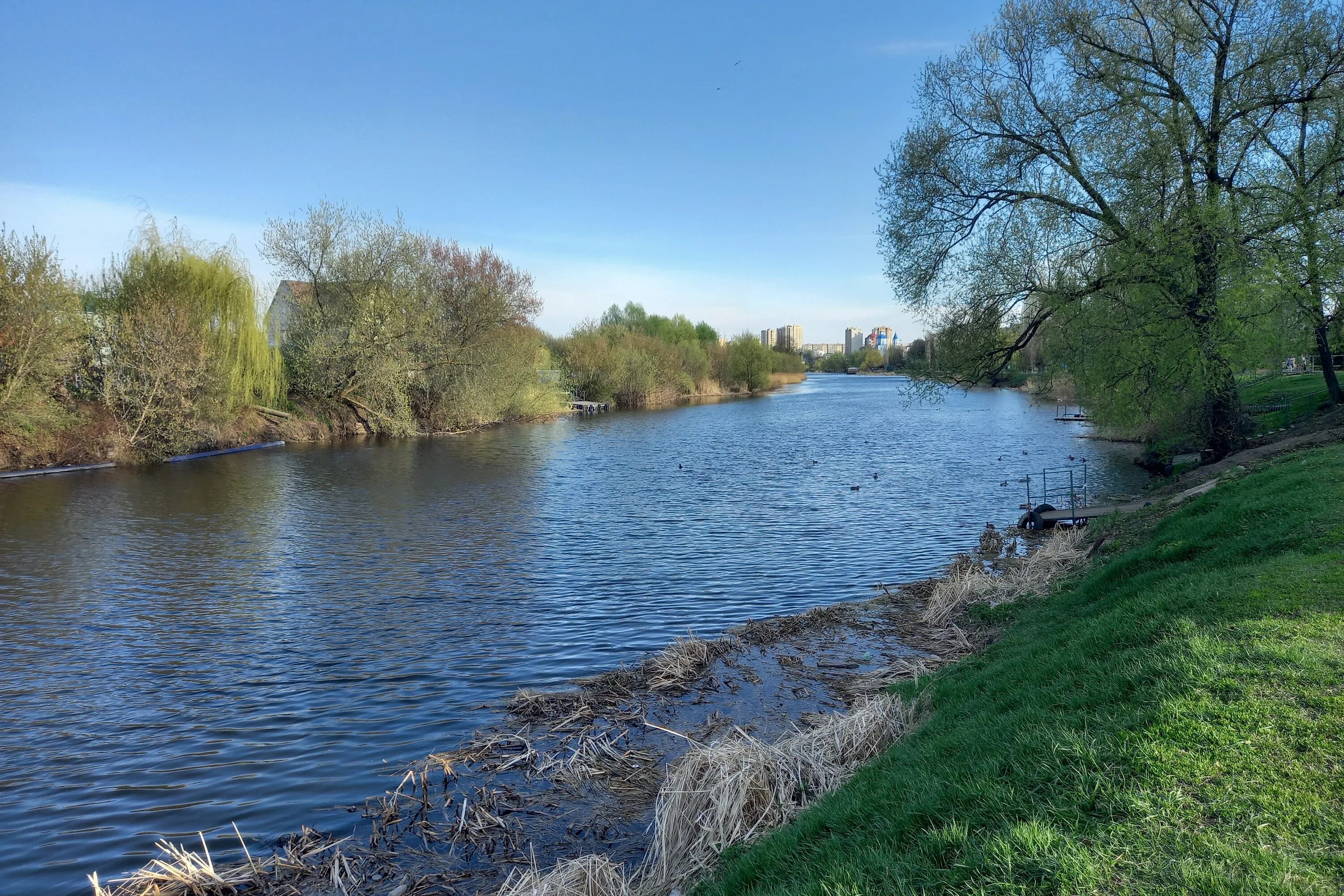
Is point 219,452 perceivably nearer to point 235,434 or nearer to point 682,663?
point 235,434

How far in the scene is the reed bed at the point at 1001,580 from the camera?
12992 mm

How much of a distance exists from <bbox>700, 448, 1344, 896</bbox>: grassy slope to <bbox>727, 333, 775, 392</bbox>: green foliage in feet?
360

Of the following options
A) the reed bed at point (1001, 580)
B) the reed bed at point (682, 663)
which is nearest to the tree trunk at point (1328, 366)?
the reed bed at point (1001, 580)

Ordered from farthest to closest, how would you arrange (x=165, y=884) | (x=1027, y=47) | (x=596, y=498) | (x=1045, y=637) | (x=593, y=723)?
(x=596, y=498) < (x=1027, y=47) < (x=593, y=723) < (x=1045, y=637) < (x=165, y=884)

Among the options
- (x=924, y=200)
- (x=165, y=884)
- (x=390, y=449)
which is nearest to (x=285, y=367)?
(x=390, y=449)

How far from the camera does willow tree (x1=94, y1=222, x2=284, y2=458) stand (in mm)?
35719

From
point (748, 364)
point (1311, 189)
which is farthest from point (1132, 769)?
point (748, 364)

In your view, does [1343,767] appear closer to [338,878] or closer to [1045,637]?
[1045,637]

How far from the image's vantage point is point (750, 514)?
78.7 feet

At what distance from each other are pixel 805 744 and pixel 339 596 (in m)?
11.4

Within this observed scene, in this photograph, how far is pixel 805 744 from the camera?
297 inches

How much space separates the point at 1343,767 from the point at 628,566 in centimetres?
1429

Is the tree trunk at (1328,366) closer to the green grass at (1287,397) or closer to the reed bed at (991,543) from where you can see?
the green grass at (1287,397)

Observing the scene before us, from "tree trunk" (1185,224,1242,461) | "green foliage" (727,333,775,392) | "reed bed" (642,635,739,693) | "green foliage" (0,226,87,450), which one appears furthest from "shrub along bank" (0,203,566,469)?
"green foliage" (727,333,775,392)
